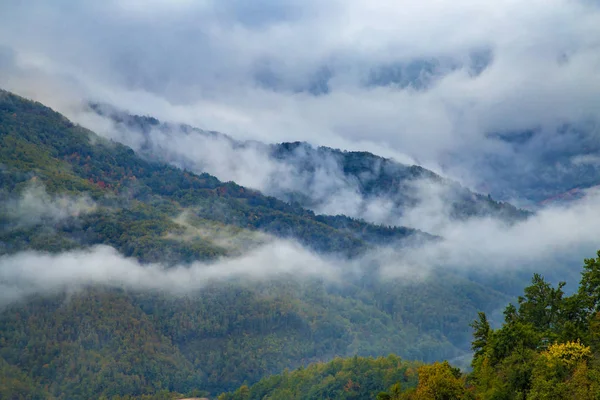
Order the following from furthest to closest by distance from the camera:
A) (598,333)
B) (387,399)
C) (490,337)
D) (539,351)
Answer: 1. (387,399)
2. (490,337)
3. (539,351)
4. (598,333)

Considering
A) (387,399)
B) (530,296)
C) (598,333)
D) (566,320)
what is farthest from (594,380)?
(387,399)

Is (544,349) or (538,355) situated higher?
(544,349)

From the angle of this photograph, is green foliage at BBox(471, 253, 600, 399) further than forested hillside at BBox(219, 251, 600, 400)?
No

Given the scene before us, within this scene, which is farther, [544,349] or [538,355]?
[544,349]

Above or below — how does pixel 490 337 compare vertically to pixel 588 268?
below

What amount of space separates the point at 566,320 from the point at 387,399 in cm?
4302

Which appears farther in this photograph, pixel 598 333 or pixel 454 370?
pixel 454 370

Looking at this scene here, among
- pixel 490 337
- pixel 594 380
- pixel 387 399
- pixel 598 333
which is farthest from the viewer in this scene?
pixel 387 399

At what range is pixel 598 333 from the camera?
110m

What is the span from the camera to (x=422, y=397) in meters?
122

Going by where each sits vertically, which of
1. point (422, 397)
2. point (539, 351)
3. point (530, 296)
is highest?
point (530, 296)

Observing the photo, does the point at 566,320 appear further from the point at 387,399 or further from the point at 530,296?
the point at 387,399

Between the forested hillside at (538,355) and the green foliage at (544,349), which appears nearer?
the green foliage at (544,349)

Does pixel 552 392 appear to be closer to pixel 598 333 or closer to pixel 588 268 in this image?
pixel 598 333
